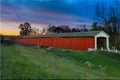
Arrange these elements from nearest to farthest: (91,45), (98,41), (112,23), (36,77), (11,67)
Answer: (36,77)
(11,67)
(91,45)
(98,41)
(112,23)

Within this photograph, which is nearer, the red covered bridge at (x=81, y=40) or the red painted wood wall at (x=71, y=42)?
the red covered bridge at (x=81, y=40)

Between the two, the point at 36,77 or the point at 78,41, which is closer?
the point at 36,77

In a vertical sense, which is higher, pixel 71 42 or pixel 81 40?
pixel 81 40

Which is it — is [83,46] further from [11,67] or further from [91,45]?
[11,67]

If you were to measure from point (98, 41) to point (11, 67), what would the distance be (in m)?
34.4

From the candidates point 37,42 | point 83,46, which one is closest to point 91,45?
point 83,46

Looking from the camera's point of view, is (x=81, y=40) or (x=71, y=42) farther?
(x=71, y=42)

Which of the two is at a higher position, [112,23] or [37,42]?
[112,23]

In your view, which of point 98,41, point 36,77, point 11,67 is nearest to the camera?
point 36,77

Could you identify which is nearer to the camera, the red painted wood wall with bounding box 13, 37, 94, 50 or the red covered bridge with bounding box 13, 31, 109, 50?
the red covered bridge with bounding box 13, 31, 109, 50

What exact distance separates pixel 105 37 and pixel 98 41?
174cm

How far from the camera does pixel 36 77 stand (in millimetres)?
8750

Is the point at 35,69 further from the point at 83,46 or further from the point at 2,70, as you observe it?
the point at 83,46

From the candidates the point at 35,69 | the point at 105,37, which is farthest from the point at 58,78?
the point at 105,37
